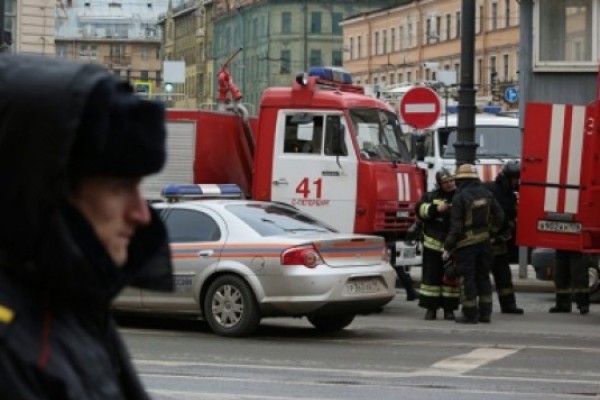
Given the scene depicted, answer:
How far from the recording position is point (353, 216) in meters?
18.7

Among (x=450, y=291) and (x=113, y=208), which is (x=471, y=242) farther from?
(x=113, y=208)

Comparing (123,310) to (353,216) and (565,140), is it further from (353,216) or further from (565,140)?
(565,140)

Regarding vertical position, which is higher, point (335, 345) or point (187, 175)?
point (187, 175)

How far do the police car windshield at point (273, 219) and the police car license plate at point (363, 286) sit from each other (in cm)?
76

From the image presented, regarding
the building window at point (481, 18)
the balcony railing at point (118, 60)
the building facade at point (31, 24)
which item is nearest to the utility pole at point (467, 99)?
the building facade at point (31, 24)

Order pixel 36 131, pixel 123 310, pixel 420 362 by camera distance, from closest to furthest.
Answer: pixel 36 131 < pixel 420 362 < pixel 123 310

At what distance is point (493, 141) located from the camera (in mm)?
26016

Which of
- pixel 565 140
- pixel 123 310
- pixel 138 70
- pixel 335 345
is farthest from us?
pixel 138 70

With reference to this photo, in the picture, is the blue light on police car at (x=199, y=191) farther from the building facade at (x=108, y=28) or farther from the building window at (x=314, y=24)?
the building window at (x=314, y=24)

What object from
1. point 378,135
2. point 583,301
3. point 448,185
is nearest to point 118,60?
point 378,135

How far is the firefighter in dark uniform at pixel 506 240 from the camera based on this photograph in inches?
696

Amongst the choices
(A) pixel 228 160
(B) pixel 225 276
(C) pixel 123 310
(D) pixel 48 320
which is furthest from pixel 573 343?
(D) pixel 48 320

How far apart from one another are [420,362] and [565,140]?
6.45m

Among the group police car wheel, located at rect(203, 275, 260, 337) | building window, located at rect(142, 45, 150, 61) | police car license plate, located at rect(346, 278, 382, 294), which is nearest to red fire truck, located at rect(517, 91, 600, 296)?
police car license plate, located at rect(346, 278, 382, 294)
